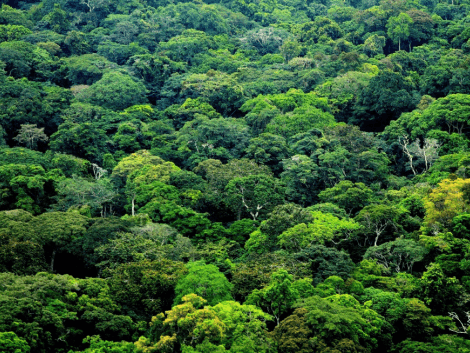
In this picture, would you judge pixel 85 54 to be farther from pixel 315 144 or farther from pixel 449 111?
pixel 449 111

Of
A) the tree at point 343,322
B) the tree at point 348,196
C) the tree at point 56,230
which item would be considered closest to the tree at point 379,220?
the tree at point 348,196

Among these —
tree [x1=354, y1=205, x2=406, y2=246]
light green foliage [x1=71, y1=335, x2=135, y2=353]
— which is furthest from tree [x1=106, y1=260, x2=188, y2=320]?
tree [x1=354, y1=205, x2=406, y2=246]

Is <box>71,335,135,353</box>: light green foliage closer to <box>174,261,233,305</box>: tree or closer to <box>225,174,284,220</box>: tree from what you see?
<box>174,261,233,305</box>: tree

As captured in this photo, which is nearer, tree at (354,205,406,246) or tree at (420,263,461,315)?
tree at (420,263,461,315)

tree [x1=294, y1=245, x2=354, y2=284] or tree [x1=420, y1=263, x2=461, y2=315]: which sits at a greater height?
tree [x1=420, y1=263, x2=461, y2=315]

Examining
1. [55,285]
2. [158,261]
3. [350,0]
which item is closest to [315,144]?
[158,261]

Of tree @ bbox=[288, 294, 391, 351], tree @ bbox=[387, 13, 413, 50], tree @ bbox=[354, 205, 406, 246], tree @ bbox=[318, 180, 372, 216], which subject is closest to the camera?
tree @ bbox=[288, 294, 391, 351]
